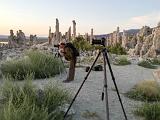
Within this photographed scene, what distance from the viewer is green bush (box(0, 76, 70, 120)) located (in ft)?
23.0

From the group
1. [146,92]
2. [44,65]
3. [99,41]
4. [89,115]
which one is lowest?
[89,115]

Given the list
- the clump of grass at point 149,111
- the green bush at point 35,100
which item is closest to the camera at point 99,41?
the green bush at point 35,100

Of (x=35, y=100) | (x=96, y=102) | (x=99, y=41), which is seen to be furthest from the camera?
(x=96, y=102)

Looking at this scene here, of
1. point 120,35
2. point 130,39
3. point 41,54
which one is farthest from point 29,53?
point 120,35

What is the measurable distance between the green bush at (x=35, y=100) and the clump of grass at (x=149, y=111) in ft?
5.68

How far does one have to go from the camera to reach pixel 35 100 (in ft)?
26.9

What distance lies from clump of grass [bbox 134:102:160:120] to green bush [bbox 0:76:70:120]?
1.73 metres

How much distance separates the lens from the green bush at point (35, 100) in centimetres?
702

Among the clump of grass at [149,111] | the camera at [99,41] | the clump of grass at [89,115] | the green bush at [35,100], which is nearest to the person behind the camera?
the green bush at [35,100]

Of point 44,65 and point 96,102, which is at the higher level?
point 44,65

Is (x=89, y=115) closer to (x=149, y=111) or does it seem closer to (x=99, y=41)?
(x=149, y=111)

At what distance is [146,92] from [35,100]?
12.6 feet

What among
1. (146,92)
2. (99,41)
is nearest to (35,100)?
(99,41)

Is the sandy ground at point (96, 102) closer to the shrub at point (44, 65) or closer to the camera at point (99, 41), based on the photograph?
the shrub at point (44, 65)
